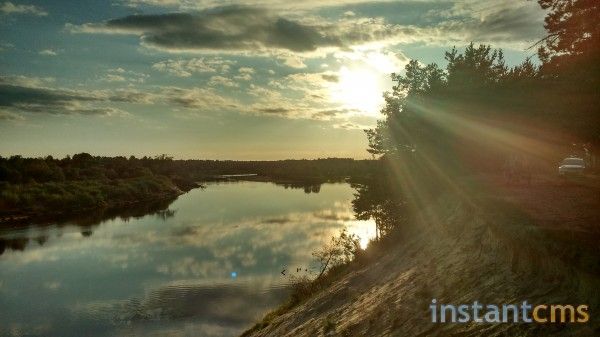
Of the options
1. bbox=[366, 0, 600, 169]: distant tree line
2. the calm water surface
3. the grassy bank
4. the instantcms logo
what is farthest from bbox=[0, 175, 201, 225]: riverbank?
the instantcms logo

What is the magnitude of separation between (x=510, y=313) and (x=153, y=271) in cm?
2918

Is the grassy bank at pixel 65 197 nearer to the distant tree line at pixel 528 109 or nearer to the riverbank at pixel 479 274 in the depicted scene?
the distant tree line at pixel 528 109

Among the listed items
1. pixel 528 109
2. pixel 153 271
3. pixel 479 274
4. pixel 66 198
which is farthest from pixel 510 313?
pixel 66 198

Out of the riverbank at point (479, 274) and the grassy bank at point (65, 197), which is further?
the grassy bank at point (65, 197)

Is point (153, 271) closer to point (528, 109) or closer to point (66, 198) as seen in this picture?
point (528, 109)

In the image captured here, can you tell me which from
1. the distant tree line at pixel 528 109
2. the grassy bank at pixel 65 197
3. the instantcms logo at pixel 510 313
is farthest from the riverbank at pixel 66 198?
the instantcms logo at pixel 510 313

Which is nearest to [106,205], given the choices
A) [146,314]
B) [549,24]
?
[146,314]

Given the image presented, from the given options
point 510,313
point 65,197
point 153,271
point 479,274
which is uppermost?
point 479,274

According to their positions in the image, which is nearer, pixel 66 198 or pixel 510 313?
pixel 510 313

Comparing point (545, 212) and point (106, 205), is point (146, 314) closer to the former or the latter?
point (545, 212)

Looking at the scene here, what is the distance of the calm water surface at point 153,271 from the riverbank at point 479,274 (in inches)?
275

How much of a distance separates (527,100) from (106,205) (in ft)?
237

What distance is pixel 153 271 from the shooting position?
32594mm

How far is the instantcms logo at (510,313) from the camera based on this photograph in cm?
669
